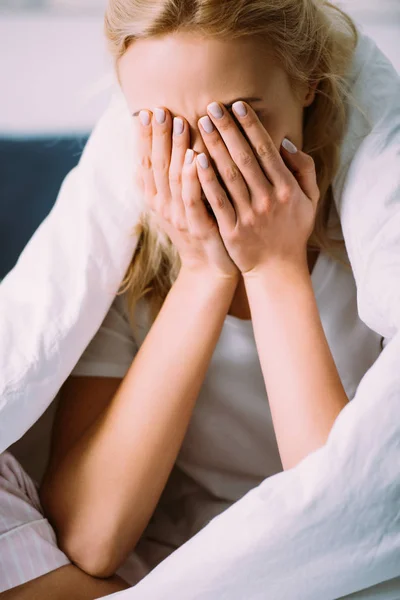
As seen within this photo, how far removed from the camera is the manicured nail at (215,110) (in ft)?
2.10

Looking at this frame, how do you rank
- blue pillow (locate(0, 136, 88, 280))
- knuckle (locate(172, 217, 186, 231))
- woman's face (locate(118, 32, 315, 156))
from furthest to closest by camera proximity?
1. blue pillow (locate(0, 136, 88, 280))
2. knuckle (locate(172, 217, 186, 231))
3. woman's face (locate(118, 32, 315, 156))

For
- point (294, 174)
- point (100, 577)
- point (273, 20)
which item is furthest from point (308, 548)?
point (273, 20)

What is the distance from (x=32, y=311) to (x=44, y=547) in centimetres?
26

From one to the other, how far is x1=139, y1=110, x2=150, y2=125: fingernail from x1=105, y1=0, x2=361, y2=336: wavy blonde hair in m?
0.08

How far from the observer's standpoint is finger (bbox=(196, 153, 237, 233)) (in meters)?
0.68

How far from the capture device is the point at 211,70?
0.63 metres

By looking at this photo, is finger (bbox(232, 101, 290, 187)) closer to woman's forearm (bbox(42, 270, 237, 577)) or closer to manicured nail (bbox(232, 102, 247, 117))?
manicured nail (bbox(232, 102, 247, 117))

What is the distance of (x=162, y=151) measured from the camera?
0.69 meters

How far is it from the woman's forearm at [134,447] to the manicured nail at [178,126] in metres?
0.20

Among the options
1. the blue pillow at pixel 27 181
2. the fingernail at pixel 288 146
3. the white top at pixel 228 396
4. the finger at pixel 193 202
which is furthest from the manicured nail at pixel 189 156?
the blue pillow at pixel 27 181

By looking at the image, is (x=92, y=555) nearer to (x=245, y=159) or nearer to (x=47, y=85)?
(x=245, y=159)

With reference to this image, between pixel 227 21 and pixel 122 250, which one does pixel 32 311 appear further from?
pixel 227 21

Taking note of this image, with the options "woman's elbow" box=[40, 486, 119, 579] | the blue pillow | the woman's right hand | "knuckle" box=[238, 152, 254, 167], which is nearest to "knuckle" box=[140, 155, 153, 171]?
the woman's right hand

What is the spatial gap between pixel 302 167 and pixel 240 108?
4.6 inches
